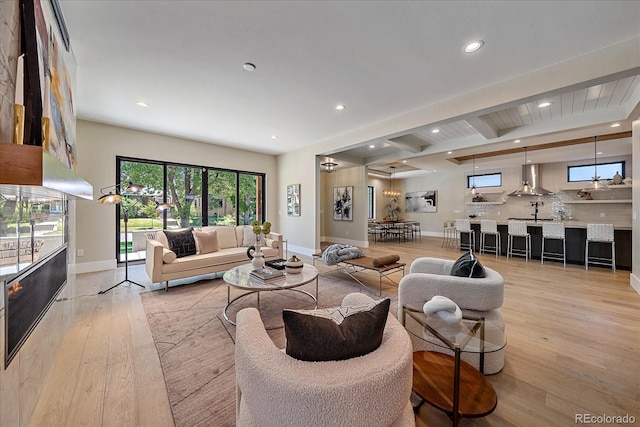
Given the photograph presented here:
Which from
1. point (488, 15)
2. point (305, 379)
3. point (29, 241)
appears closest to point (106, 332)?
point (29, 241)

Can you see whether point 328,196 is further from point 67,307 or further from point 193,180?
point 67,307

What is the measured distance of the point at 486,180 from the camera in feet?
29.4

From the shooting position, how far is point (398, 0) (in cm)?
195

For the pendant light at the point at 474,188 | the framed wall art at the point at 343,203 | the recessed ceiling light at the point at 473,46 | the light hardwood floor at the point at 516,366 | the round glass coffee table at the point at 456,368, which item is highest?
the recessed ceiling light at the point at 473,46

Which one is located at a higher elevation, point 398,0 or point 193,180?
point 398,0

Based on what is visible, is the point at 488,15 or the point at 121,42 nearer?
the point at 488,15

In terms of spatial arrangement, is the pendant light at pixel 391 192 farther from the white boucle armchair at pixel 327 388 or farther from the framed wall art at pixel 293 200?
the white boucle armchair at pixel 327 388

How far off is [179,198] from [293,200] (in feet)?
8.95

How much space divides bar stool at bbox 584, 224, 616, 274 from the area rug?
470 centimetres

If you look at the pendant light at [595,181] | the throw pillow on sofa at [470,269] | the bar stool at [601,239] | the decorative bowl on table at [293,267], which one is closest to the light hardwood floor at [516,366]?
the throw pillow on sofa at [470,269]

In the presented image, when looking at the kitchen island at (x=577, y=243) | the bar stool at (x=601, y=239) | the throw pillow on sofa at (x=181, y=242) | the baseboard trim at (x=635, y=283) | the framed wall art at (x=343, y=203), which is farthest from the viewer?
the framed wall art at (x=343, y=203)

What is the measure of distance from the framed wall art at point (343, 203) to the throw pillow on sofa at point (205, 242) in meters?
4.70

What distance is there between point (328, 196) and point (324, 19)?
273 inches

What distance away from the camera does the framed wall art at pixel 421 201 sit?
10.6m
